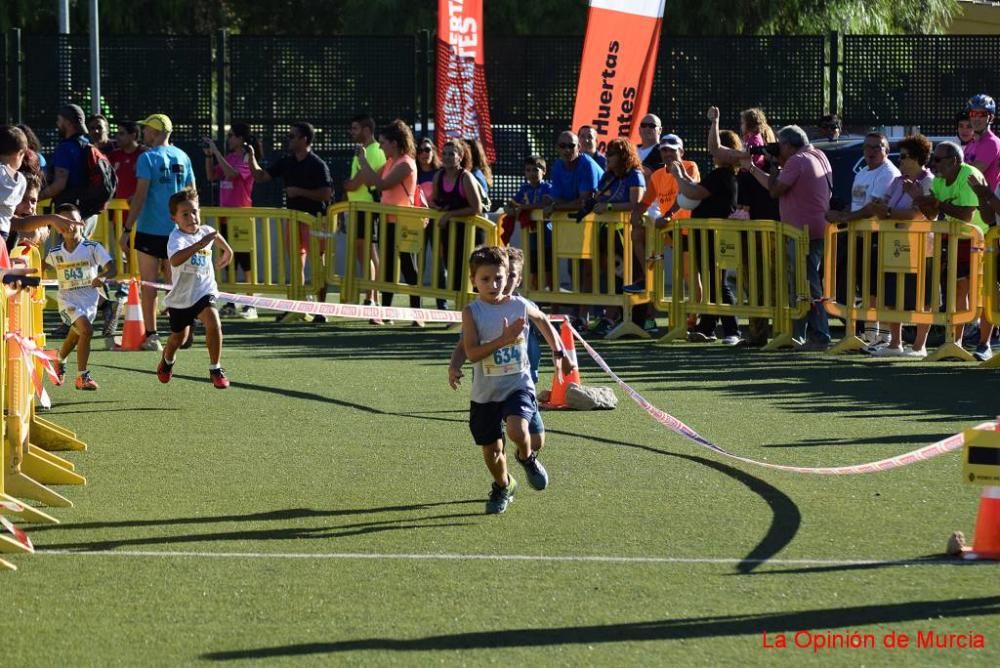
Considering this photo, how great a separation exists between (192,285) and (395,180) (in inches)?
256

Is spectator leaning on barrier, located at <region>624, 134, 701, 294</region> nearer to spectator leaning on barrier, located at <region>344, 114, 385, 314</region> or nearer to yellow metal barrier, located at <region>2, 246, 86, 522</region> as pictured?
spectator leaning on barrier, located at <region>344, 114, 385, 314</region>

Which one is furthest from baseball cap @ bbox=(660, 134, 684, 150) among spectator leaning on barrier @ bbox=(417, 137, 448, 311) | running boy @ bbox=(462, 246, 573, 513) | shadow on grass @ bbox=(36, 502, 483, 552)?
shadow on grass @ bbox=(36, 502, 483, 552)

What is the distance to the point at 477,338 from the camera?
8.56 meters

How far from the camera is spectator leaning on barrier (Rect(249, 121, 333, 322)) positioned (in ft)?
63.2

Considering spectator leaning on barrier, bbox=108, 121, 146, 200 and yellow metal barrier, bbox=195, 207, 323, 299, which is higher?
spectator leaning on barrier, bbox=108, 121, 146, 200

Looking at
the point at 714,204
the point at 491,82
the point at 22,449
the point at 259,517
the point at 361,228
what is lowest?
the point at 259,517

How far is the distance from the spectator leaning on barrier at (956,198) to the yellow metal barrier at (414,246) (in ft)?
15.4

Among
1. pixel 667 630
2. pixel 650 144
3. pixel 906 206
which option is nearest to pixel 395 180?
pixel 650 144

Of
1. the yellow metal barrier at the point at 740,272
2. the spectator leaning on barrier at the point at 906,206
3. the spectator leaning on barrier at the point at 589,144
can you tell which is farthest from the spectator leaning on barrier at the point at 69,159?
the spectator leaning on barrier at the point at 906,206

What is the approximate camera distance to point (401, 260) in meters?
19.1

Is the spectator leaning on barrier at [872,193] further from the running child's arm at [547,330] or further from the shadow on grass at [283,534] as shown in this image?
the shadow on grass at [283,534]

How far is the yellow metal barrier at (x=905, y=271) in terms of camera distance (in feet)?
49.2

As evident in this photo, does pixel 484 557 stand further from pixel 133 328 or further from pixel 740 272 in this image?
pixel 740 272

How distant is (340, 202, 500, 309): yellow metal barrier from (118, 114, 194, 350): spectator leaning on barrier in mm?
3420
